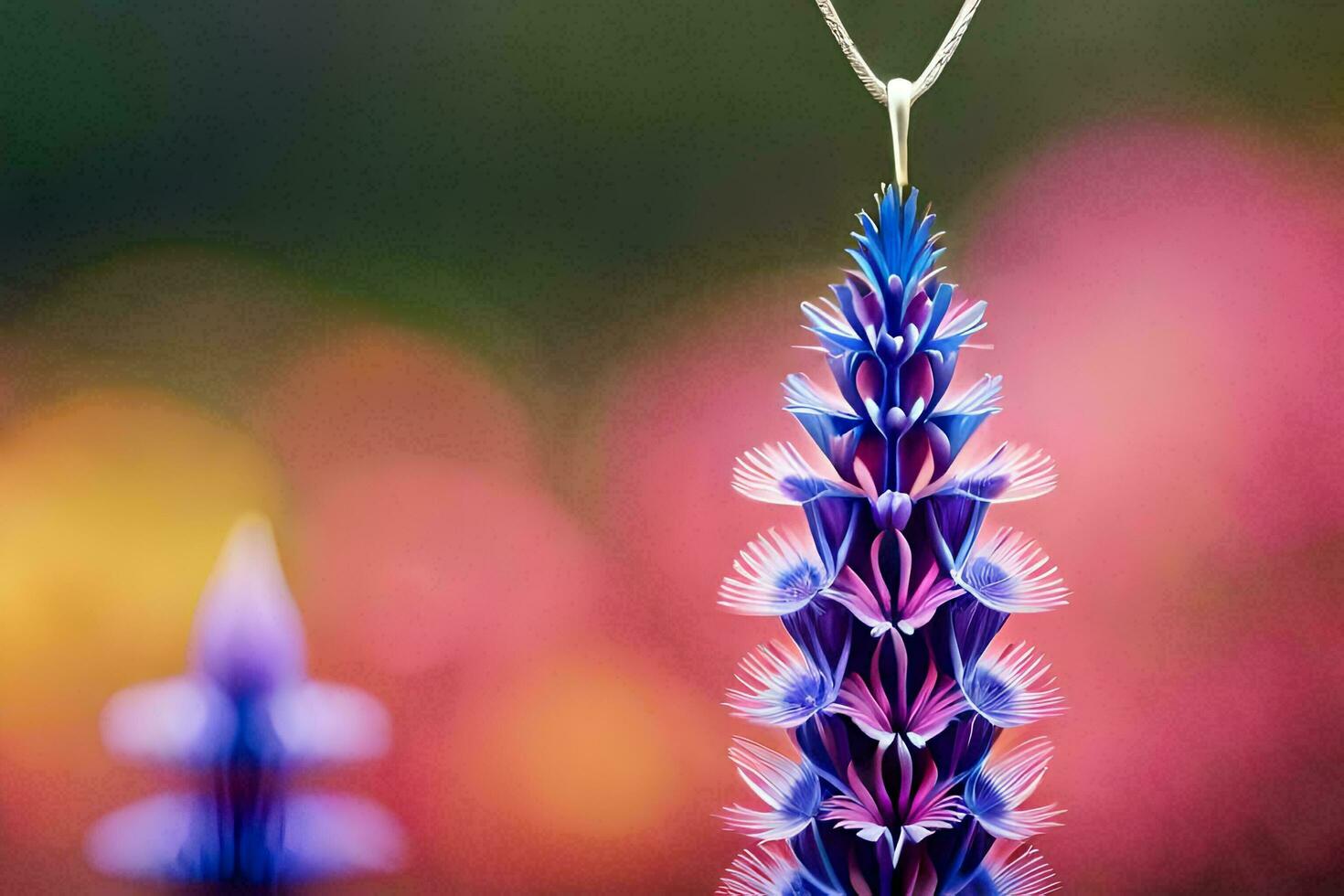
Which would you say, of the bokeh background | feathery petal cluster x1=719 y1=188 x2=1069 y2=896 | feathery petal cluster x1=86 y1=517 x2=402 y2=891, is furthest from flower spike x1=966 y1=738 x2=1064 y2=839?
feathery petal cluster x1=86 y1=517 x2=402 y2=891

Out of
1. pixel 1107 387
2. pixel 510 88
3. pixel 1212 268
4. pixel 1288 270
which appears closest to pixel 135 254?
pixel 510 88

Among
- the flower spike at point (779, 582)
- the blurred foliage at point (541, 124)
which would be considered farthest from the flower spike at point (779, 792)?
the blurred foliage at point (541, 124)

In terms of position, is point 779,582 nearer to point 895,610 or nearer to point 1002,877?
point 895,610

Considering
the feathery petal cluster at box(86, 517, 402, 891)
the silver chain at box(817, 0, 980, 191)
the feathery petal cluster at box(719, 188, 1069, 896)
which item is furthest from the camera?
the feathery petal cluster at box(86, 517, 402, 891)

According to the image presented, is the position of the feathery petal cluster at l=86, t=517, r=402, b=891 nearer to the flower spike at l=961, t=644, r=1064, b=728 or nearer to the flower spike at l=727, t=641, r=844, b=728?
the flower spike at l=727, t=641, r=844, b=728

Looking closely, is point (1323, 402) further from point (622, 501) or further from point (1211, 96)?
point (622, 501)

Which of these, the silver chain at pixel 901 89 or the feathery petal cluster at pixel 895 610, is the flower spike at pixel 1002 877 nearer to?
the feathery petal cluster at pixel 895 610

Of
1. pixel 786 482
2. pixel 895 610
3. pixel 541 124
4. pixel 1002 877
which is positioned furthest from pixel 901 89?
pixel 1002 877
